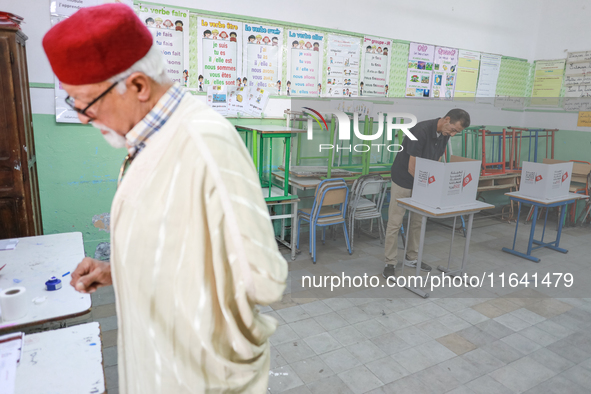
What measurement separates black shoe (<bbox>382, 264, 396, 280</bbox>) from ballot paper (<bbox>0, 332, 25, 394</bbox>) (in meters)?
2.91

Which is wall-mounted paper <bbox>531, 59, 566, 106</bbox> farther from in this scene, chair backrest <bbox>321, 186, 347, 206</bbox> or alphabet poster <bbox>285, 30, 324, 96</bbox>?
chair backrest <bbox>321, 186, 347, 206</bbox>

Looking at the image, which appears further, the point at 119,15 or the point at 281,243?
the point at 281,243

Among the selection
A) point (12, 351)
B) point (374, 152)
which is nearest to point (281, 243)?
point (374, 152)

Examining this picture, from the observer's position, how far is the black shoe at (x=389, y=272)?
3.61 meters

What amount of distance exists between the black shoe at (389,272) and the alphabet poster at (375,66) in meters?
2.21

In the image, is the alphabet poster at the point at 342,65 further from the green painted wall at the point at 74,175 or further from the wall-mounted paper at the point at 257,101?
the green painted wall at the point at 74,175

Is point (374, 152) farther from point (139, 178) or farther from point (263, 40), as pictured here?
point (139, 178)

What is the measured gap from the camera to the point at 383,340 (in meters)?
2.63

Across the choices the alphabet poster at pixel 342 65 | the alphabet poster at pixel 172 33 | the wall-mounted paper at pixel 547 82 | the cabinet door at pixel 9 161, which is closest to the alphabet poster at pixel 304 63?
the alphabet poster at pixel 342 65

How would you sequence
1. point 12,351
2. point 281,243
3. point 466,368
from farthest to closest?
point 281,243 → point 466,368 → point 12,351

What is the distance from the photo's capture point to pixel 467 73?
564 centimetres

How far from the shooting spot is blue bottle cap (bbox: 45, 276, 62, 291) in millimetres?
1577

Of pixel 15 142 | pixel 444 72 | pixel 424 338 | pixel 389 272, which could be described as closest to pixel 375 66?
pixel 444 72

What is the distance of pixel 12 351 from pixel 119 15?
111cm
